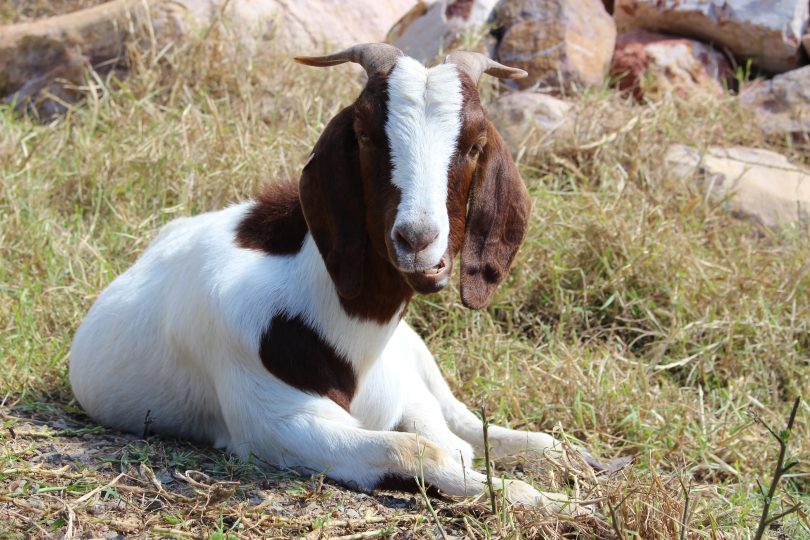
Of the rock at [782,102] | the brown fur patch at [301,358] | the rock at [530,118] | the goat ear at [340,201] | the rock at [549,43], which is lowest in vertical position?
the rock at [782,102]

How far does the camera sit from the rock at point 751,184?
639 centimetres

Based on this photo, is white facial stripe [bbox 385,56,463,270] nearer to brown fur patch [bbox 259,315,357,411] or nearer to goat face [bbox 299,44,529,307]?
goat face [bbox 299,44,529,307]

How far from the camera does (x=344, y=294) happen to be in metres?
3.49

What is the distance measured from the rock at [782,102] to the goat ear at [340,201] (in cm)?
478

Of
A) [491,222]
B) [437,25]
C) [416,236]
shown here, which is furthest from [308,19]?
[416,236]

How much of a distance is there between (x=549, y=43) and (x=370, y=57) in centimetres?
395

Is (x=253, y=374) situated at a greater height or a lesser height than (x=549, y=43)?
greater

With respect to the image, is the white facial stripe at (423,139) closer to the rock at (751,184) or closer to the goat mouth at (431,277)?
the goat mouth at (431,277)

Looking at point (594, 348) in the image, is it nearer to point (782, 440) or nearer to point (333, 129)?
point (333, 129)

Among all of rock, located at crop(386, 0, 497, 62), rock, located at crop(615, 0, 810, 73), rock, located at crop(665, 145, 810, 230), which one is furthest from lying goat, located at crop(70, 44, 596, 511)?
rock, located at crop(615, 0, 810, 73)

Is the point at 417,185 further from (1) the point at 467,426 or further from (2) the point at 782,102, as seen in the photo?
(2) the point at 782,102

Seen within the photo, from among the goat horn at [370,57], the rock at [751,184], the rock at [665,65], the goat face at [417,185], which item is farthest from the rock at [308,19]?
the goat face at [417,185]

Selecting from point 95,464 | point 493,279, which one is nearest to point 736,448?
point 493,279

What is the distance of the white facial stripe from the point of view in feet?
10.3
